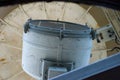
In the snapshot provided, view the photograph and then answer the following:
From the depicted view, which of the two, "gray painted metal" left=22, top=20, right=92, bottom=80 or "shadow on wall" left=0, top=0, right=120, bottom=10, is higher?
"shadow on wall" left=0, top=0, right=120, bottom=10

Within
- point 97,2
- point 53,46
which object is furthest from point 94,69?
point 53,46

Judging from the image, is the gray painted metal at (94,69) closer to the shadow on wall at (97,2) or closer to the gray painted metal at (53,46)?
the shadow on wall at (97,2)

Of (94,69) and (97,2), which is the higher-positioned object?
(97,2)

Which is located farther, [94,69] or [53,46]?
[53,46]

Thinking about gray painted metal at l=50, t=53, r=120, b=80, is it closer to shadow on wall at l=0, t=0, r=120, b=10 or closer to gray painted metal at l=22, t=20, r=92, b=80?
shadow on wall at l=0, t=0, r=120, b=10

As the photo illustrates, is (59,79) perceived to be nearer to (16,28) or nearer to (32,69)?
(32,69)

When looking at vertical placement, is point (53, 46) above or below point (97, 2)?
below

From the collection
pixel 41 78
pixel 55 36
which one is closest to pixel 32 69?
pixel 41 78

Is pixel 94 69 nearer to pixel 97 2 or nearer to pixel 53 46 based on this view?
pixel 97 2

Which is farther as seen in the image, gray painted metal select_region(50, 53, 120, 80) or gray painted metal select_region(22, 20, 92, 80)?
gray painted metal select_region(22, 20, 92, 80)

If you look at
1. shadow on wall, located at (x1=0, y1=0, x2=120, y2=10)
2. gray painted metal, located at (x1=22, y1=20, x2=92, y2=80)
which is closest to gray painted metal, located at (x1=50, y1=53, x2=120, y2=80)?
shadow on wall, located at (x1=0, y1=0, x2=120, y2=10)

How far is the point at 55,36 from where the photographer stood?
177 cm

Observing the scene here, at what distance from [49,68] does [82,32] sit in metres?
0.46

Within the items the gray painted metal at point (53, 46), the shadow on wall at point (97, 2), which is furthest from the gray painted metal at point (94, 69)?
the gray painted metal at point (53, 46)
